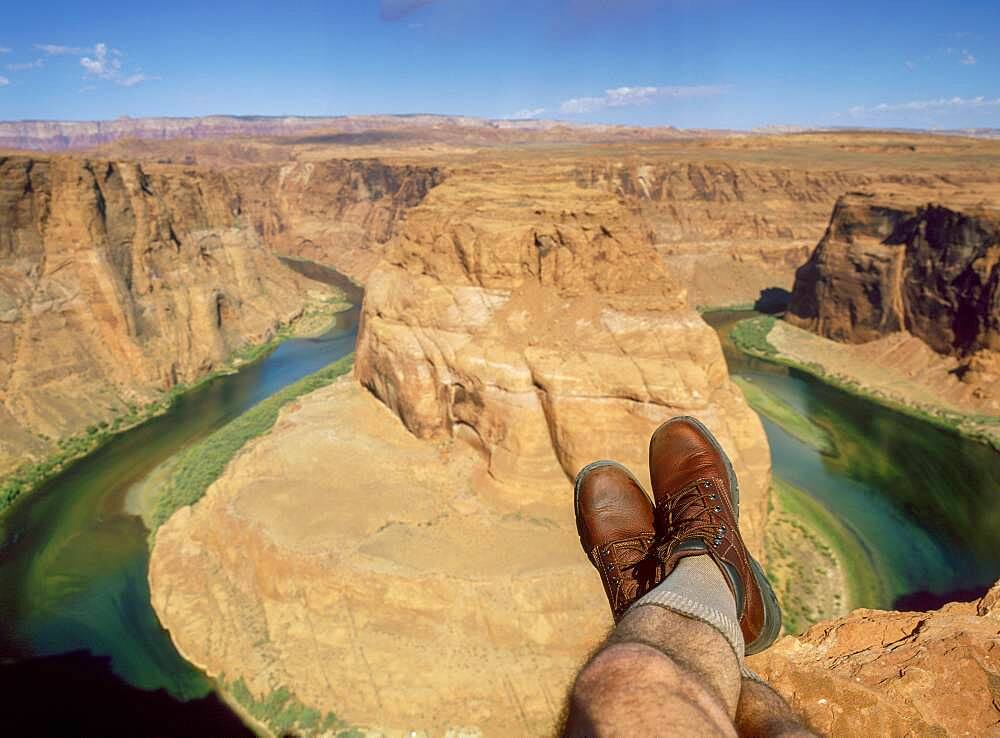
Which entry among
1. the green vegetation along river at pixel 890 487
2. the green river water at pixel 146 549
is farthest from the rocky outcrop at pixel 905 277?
the green river water at pixel 146 549

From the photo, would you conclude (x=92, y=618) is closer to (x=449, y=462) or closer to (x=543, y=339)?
(x=449, y=462)

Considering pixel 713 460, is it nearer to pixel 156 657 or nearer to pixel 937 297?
pixel 156 657

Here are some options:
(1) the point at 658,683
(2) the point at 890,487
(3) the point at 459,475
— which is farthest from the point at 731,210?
(1) the point at 658,683

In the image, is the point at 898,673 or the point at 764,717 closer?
the point at 764,717

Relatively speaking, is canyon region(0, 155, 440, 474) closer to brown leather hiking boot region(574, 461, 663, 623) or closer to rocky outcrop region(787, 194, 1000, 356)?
brown leather hiking boot region(574, 461, 663, 623)

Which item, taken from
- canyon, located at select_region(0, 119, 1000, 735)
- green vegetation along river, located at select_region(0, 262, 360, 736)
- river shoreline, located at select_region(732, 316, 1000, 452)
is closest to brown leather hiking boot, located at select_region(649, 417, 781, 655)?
canyon, located at select_region(0, 119, 1000, 735)

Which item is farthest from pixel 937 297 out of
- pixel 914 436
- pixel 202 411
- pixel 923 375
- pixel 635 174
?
pixel 202 411
